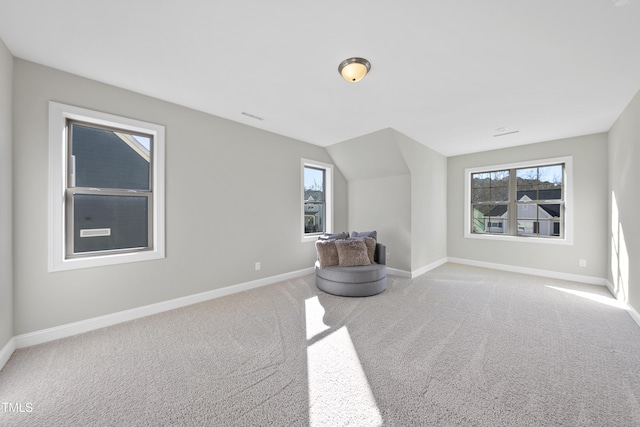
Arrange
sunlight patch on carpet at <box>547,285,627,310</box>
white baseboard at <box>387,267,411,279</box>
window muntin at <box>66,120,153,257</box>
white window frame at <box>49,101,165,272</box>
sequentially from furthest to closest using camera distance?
white baseboard at <box>387,267,411,279</box>
sunlight patch on carpet at <box>547,285,627,310</box>
window muntin at <box>66,120,153,257</box>
white window frame at <box>49,101,165,272</box>

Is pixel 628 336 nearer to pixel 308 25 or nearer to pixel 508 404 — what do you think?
pixel 508 404

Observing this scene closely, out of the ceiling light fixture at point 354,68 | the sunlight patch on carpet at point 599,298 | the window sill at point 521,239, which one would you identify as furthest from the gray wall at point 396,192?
the sunlight patch on carpet at point 599,298

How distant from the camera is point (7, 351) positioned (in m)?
1.96

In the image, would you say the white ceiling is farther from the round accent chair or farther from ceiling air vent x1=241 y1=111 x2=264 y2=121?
the round accent chair

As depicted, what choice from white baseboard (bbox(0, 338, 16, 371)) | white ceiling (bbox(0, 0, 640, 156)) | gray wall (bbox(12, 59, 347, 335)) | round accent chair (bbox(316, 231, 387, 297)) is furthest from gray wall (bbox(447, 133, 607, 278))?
white baseboard (bbox(0, 338, 16, 371))

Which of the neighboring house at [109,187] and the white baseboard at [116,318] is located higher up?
the neighboring house at [109,187]

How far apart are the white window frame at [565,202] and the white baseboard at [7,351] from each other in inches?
268

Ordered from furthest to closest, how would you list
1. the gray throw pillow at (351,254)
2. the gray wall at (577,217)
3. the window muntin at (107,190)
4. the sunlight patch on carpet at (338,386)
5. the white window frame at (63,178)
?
the gray wall at (577,217), the gray throw pillow at (351,254), the window muntin at (107,190), the white window frame at (63,178), the sunlight patch on carpet at (338,386)

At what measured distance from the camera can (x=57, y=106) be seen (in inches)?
89.7

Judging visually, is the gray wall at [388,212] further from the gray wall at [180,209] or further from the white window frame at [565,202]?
the white window frame at [565,202]

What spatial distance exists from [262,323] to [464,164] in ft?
17.5

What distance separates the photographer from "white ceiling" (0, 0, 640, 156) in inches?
63.4

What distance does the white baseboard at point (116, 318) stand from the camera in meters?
2.18

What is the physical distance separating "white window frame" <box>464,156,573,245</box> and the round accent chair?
284 centimetres
